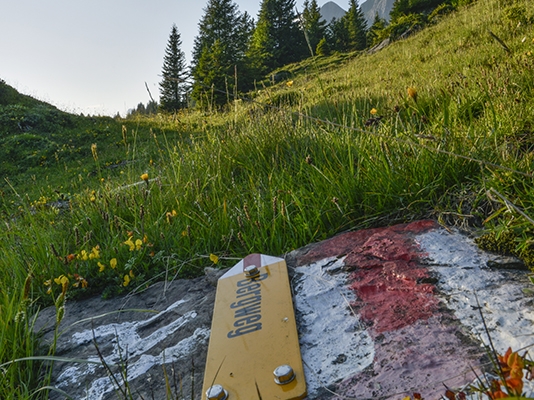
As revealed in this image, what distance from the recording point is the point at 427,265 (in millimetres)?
1486

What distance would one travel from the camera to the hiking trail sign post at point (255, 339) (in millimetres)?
1126

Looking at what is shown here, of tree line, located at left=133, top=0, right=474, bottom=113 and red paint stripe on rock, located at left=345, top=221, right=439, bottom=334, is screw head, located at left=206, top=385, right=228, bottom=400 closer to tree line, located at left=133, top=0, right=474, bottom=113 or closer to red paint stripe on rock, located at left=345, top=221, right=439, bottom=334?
red paint stripe on rock, located at left=345, top=221, right=439, bottom=334

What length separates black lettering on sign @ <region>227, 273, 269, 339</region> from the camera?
1393mm

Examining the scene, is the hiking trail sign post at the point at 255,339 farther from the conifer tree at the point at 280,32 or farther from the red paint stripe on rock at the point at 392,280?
the conifer tree at the point at 280,32

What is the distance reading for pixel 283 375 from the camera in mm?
1113

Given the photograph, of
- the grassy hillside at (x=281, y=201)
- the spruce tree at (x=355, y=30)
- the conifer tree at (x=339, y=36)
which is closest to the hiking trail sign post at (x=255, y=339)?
the grassy hillside at (x=281, y=201)

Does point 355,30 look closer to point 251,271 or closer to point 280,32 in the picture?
point 280,32

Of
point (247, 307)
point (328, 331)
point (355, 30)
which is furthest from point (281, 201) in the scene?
point (355, 30)

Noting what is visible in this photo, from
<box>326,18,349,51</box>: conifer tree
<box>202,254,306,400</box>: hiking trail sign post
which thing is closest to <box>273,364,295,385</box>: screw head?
<box>202,254,306,400</box>: hiking trail sign post

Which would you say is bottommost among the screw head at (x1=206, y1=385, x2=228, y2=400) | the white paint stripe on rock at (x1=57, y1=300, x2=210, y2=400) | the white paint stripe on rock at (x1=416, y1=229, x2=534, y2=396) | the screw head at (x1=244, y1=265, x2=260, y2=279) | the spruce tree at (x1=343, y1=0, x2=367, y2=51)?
the white paint stripe on rock at (x1=57, y1=300, x2=210, y2=400)

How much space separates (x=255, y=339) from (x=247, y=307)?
0.20 metres

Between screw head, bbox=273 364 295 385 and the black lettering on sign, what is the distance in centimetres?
24

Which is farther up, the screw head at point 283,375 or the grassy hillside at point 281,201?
the grassy hillside at point 281,201

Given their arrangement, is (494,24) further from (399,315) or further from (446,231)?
(399,315)
